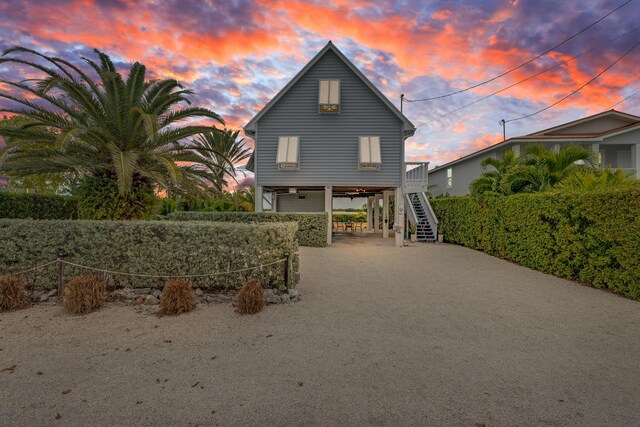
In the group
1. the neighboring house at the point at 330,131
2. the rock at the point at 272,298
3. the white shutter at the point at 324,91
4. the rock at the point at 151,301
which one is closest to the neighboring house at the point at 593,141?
the neighboring house at the point at 330,131

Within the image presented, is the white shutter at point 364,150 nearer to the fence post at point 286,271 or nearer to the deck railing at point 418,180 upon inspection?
the deck railing at point 418,180

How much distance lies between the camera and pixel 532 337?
14.0ft

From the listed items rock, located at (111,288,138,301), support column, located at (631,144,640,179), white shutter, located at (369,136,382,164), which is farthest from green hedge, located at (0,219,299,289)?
support column, located at (631,144,640,179)

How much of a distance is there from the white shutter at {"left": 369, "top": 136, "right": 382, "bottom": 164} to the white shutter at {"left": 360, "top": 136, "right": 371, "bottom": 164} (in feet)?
0.67

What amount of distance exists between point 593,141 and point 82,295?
2680cm

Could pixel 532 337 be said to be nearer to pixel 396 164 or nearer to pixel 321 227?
pixel 321 227

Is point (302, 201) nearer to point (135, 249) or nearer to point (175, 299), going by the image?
point (135, 249)

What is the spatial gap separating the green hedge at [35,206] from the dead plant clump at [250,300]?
348 inches

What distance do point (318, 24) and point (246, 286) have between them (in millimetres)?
8294

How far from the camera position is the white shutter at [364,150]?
14.4 meters

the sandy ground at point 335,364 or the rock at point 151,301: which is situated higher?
the rock at point 151,301

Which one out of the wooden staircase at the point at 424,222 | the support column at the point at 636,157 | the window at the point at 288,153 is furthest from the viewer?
the support column at the point at 636,157

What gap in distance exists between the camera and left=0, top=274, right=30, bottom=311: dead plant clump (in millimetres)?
5117

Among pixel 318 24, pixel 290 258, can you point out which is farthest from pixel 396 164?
pixel 290 258
